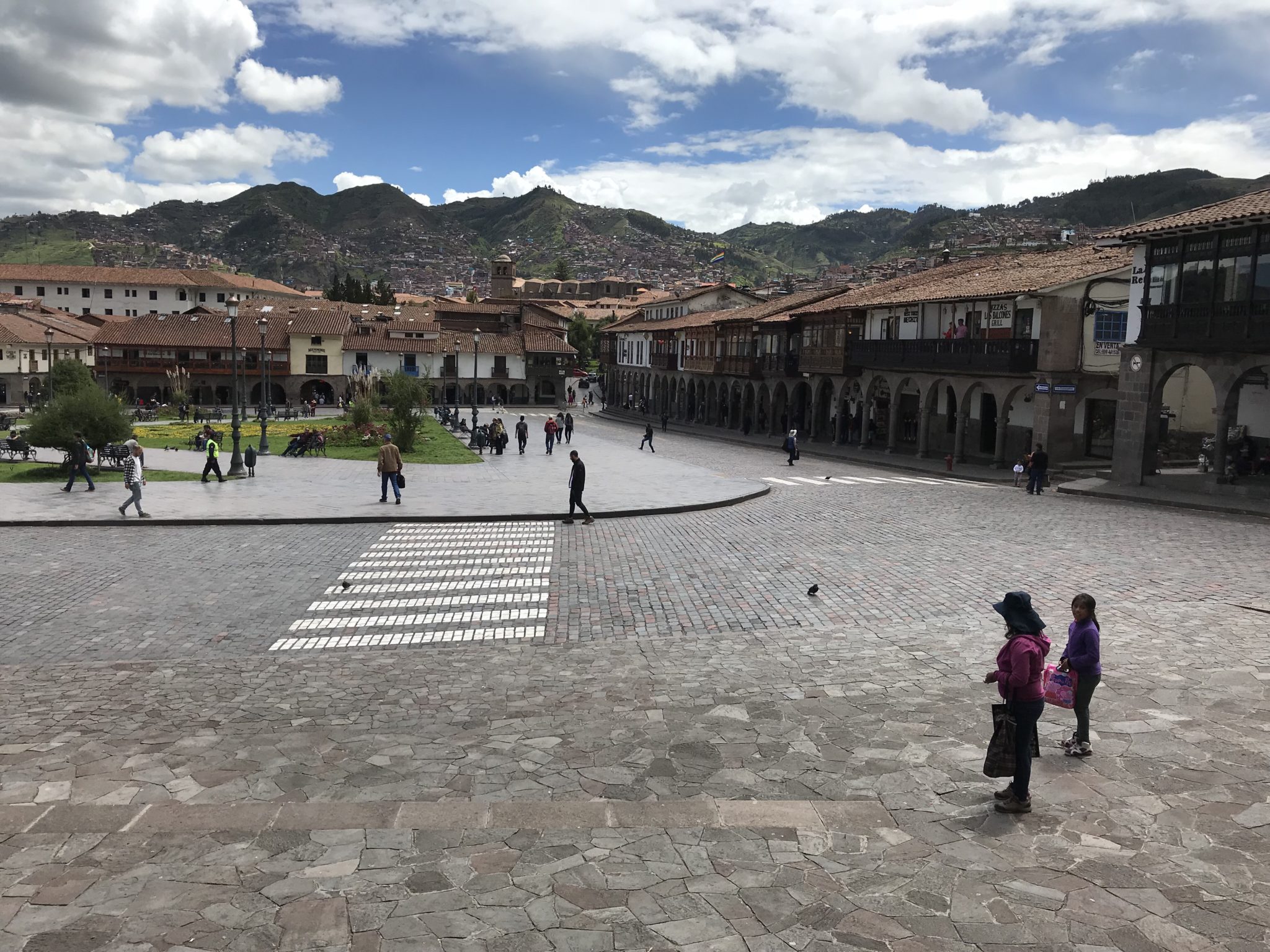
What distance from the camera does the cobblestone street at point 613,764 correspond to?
5.10 metres

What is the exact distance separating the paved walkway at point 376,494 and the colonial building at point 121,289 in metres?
91.6

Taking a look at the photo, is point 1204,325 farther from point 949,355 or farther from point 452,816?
point 452,816

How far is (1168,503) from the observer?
23.2 m

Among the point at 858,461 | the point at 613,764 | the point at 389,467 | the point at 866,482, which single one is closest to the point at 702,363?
the point at 858,461

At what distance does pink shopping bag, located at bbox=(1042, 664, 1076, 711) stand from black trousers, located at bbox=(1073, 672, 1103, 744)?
0.11 feet

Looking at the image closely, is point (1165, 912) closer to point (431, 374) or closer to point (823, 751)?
point (823, 751)

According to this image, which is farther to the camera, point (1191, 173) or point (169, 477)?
point (1191, 173)

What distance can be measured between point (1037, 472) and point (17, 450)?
31954 millimetres

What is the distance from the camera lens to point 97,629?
1118cm

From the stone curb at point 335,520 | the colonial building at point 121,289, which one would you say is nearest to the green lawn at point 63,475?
the stone curb at point 335,520

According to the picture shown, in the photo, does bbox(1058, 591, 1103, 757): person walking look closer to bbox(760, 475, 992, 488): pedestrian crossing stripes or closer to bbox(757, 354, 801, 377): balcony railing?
bbox(760, 475, 992, 488): pedestrian crossing stripes

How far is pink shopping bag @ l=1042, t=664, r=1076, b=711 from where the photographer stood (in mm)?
7145

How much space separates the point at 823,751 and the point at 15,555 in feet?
47.3

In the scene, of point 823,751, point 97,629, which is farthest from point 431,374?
point 823,751
